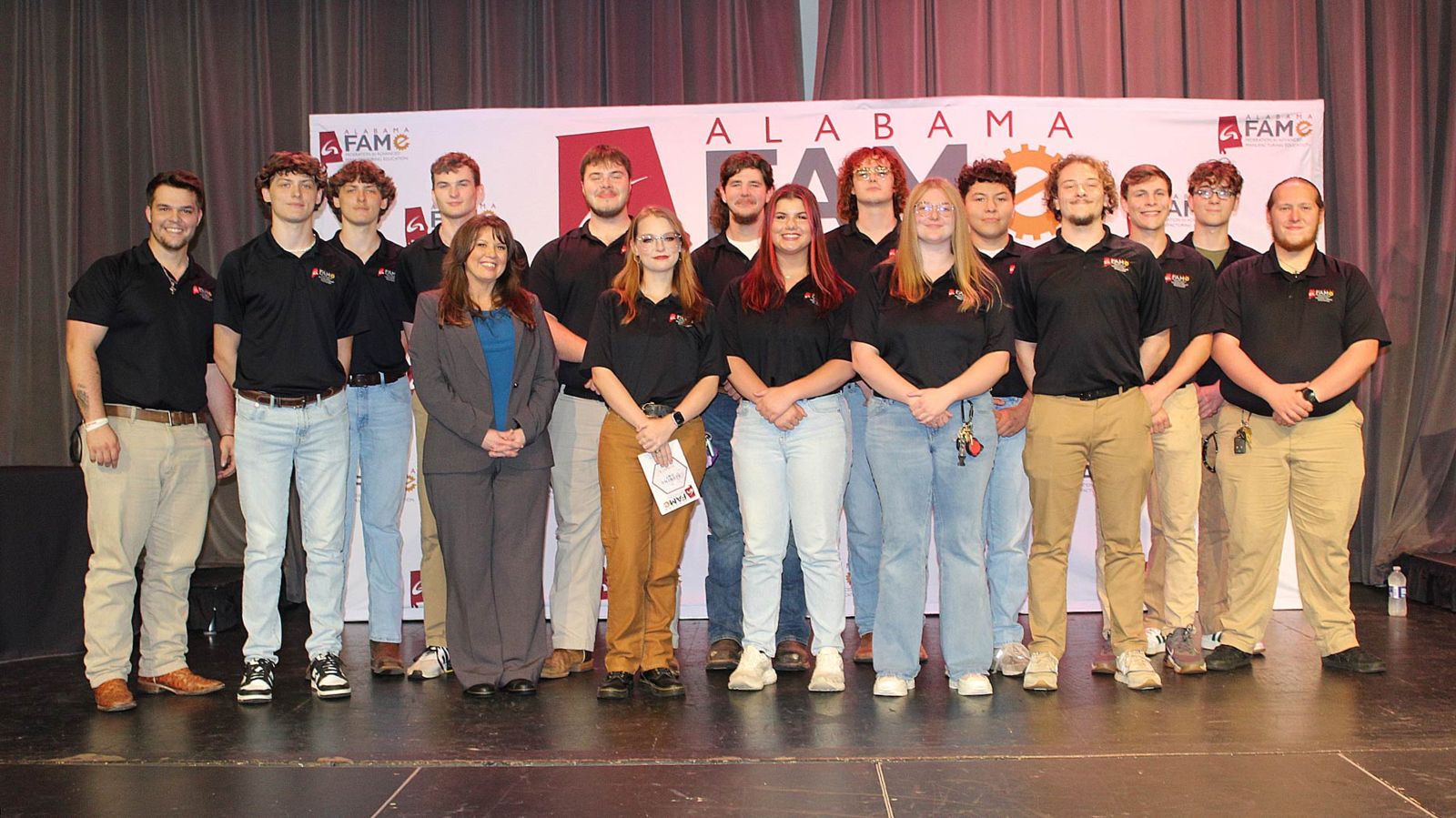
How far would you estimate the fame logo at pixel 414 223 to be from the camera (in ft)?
18.2

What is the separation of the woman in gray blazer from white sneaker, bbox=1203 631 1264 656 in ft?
8.32

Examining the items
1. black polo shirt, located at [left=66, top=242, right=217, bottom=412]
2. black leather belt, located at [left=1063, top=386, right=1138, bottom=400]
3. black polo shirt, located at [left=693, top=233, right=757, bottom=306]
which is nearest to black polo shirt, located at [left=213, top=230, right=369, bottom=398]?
black polo shirt, located at [left=66, top=242, right=217, bottom=412]

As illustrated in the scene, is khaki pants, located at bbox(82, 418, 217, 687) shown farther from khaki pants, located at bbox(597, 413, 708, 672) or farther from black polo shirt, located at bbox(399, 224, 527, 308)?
khaki pants, located at bbox(597, 413, 708, 672)

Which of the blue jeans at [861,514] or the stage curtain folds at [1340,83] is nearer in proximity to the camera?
the blue jeans at [861,514]

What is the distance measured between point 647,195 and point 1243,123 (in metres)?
2.75

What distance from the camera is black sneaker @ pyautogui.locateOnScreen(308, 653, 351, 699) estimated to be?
3969 mm

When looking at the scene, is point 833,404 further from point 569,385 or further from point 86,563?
point 86,563

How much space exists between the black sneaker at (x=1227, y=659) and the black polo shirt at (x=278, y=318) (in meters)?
3.21

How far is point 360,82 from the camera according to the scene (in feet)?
20.3

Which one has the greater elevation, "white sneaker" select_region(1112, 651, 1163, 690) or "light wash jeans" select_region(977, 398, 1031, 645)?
"light wash jeans" select_region(977, 398, 1031, 645)

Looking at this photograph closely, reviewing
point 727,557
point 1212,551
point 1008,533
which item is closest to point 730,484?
point 727,557

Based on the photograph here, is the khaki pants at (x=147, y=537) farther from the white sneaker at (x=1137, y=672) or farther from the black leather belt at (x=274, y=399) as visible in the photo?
the white sneaker at (x=1137, y=672)

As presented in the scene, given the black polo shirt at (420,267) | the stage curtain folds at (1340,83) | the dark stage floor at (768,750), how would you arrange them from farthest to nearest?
the stage curtain folds at (1340,83), the black polo shirt at (420,267), the dark stage floor at (768,750)

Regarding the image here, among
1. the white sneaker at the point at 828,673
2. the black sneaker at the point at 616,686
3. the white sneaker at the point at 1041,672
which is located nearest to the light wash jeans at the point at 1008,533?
the white sneaker at the point at 1041,672
